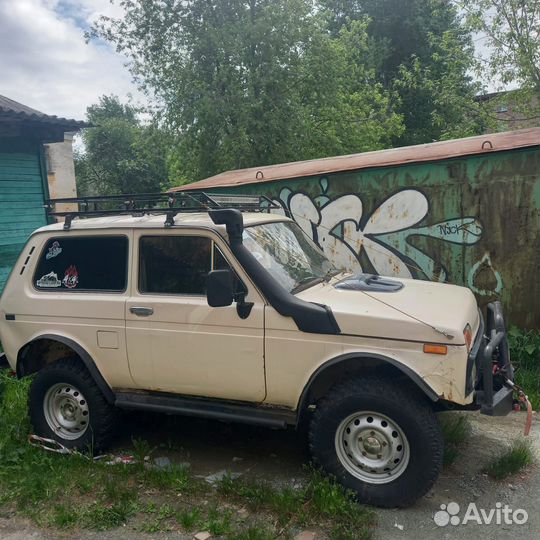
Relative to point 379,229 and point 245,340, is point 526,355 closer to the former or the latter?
point 379,229

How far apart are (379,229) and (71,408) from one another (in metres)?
4.37

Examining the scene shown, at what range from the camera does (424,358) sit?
121 inches

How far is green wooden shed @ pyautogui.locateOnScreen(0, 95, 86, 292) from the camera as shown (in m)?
7.80

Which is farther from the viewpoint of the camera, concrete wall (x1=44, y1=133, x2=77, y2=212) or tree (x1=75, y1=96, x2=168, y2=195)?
→ tree (x1=75, y1=96, x2=168, y2=195)

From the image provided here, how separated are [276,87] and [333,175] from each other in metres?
7.03

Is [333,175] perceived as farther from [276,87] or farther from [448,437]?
[276,87]

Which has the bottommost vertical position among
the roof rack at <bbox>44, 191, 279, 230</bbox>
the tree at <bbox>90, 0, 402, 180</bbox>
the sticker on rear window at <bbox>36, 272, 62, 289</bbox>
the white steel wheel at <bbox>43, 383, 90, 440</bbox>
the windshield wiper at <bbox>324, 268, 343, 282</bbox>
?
the white steel wheel at <bbox>43, 383, 90, 440</bbox>

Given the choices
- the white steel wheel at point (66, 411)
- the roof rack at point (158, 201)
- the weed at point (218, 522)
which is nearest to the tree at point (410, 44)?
the roof rack at point (158, 201)

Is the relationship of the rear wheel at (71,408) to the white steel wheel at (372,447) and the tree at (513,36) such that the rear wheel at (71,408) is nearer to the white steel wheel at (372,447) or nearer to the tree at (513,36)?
the white steel wheel at (372,447)

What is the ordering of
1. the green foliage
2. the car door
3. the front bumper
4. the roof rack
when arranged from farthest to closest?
1. the green foliage
2. the roof rack
3. the car door
4. the front bumper

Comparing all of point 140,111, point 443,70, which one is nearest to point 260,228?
point 140,111

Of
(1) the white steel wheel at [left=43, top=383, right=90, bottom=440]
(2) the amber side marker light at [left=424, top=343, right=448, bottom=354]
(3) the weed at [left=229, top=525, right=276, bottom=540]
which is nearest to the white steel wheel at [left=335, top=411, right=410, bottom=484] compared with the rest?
(2) the amber side marker light at [left=424, top=343, right=448, bottom=354]

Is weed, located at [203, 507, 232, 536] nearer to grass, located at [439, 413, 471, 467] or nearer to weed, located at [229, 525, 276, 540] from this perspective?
weed, located at [229, 525, 276, 540]

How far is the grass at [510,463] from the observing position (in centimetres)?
362
